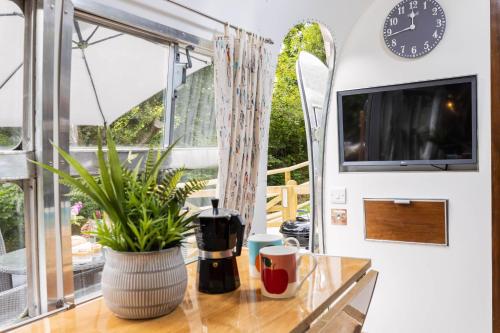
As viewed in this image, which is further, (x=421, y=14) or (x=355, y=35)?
(x=355, y=35)

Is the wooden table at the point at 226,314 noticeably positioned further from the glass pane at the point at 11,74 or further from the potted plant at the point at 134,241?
the glass pane at the point at 11,74

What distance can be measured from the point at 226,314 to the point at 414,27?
239 cm

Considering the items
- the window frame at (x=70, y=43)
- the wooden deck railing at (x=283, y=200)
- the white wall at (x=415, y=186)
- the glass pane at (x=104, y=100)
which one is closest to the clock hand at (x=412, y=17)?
the white wall at (x=415, y=186)

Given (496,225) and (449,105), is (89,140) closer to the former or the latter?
(449,105)

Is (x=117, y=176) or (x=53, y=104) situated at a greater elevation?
(x=53, y=104)

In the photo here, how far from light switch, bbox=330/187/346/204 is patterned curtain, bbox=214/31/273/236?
0.99m

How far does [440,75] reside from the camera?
2688 mm

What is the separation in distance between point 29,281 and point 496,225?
8.08ft

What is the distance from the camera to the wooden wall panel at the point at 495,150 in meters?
2.51

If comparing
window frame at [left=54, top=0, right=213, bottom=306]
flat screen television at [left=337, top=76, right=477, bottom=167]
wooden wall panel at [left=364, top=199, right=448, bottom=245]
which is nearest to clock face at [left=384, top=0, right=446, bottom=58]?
flat screen television at [left=337, top=76, right=477, bottom=167]

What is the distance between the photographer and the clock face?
2701 millimetres

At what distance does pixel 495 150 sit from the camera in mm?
2514

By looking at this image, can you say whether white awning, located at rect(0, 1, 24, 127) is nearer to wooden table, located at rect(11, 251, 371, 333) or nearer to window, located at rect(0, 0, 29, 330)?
window, located at rect(0, 0, 29, 330)

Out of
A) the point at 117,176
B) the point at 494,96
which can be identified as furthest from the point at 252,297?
the point at 494,96
